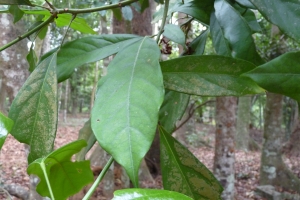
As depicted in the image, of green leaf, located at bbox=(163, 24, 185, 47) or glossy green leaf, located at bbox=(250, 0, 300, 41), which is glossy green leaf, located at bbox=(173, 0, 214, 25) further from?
glossy green leaf, located at bbox=(250, 0, 300, 41)

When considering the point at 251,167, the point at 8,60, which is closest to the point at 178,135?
the point at 251,167

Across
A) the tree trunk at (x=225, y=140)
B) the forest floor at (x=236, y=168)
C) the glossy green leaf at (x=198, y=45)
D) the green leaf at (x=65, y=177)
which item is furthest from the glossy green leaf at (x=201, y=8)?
the forest floor at (x=236, y=168)

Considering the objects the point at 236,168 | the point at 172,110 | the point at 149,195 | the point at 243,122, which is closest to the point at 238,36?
the point at 172,110

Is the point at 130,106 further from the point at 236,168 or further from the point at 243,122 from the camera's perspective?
the point at 243,122

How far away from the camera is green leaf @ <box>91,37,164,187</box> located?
1.05 ft

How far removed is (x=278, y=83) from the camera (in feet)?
1.28

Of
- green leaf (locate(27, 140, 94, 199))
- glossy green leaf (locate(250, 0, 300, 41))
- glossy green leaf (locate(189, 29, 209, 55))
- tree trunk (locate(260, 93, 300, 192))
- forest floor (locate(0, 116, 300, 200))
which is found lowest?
forest floor (locate(0, 116, 300, 200))

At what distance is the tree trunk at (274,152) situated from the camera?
3420mm

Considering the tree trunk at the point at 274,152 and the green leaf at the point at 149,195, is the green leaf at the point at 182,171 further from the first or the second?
the tree trunk at the point at 274,152

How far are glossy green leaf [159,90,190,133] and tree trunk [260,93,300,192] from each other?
9.99 feet

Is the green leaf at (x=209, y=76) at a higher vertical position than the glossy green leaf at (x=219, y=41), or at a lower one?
lower

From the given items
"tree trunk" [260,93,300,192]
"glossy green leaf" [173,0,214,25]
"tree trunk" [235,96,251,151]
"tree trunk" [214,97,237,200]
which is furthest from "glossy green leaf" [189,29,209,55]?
"tree trunk" [235,96,251,151]

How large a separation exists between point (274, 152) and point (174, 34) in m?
3.41

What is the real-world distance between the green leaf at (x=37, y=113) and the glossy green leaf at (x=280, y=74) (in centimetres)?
32
